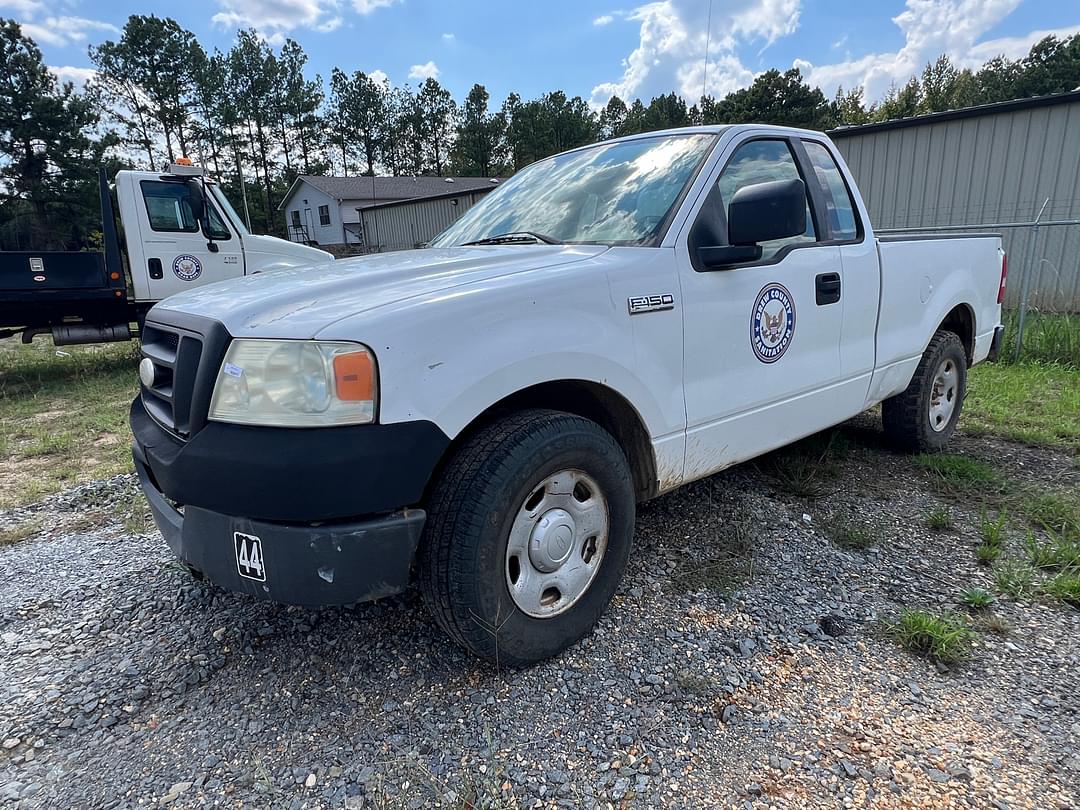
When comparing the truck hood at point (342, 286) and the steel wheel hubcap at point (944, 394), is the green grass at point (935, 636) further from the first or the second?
the steel wheel hubcap at point (944, 394)

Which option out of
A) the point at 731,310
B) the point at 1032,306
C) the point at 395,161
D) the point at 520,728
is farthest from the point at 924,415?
the point at 395,161

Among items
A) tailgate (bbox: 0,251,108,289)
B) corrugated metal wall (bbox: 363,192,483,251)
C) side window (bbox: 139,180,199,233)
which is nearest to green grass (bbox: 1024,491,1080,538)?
side window (bbox: 139,180,199,233)

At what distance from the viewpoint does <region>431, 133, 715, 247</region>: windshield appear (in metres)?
2.71

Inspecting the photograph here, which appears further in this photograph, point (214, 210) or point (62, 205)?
point (62, 205)

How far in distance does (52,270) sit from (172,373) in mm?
7822

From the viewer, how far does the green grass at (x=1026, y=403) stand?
15.6ft

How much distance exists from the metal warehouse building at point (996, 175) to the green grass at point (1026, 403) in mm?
3034

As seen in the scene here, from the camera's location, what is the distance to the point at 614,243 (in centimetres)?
261

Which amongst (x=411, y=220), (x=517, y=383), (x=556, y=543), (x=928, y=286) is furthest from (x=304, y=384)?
(x=411, y=220)

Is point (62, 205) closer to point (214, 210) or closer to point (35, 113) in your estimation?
point (35, 113)

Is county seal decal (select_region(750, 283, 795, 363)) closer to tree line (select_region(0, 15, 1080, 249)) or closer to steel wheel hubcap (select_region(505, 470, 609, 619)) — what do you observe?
steel wheel hubcap (select_region(505, 470, 609, 619))

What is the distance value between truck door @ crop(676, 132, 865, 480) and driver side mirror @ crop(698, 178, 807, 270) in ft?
0.46

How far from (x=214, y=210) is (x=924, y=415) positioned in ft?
29.3

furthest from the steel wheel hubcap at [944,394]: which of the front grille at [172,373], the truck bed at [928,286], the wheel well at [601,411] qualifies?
the front grille at [172,373]
